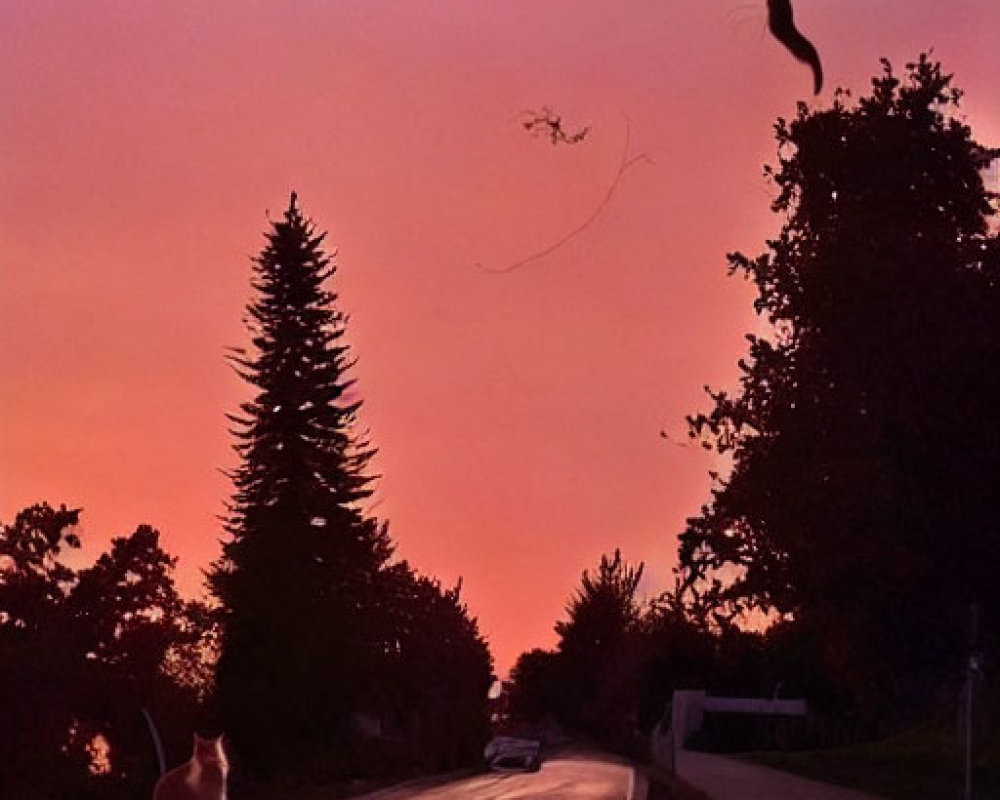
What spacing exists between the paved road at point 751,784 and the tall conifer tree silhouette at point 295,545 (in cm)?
1047

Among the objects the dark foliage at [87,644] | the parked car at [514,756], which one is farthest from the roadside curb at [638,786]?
the dark foliage at [87,644]

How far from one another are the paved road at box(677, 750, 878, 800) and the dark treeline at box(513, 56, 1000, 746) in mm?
2572

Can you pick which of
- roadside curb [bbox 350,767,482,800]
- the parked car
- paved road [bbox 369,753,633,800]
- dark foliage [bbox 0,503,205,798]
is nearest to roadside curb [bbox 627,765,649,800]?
paved road [bbox 369,753,633,800]

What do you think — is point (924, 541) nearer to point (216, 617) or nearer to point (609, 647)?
point (216, 617)

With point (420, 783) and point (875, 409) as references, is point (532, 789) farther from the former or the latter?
point (875, 409)

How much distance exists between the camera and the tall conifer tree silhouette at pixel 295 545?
172ft

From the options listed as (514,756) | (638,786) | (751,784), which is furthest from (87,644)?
(514,756)

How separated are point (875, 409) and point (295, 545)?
2316 cm

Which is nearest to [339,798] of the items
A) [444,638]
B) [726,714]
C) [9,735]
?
[9,735]

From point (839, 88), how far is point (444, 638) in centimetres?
5022

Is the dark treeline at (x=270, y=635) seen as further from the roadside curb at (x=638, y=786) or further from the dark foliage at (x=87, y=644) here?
the roadside curb at (x=638, y=786)

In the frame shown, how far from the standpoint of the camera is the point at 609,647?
140 meters

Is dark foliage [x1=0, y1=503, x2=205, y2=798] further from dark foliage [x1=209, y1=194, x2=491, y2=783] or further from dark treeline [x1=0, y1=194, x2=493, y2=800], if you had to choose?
dark foliage [x1=209, y1=194, x2=491, y2=783]

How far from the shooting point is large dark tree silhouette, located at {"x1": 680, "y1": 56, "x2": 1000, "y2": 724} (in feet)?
111
